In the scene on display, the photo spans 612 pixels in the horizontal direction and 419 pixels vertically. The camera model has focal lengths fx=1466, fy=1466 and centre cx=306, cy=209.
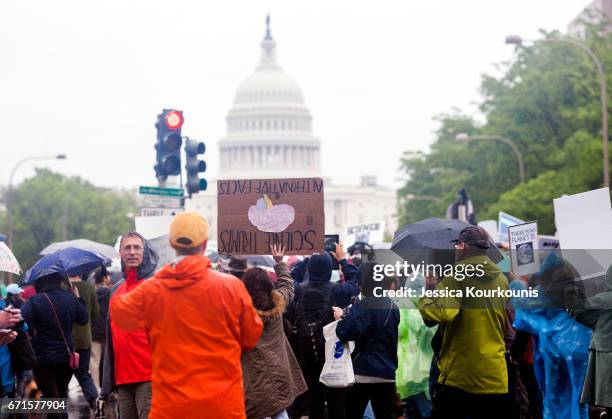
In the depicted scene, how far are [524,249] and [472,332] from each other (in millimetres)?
2385

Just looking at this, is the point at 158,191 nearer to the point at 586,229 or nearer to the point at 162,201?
the point at 162,201

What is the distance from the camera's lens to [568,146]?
38281mm

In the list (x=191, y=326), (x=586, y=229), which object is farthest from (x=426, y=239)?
(x=191, y=326)

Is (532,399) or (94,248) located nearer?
(532,399)

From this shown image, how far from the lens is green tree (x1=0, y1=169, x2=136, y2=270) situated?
74.4m

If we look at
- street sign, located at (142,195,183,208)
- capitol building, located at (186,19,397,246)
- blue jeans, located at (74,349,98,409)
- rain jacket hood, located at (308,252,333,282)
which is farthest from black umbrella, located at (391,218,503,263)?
capitol building, located at (186,19,397,246)

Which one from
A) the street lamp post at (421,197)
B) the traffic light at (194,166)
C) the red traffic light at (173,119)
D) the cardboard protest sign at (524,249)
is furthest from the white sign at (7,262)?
the street lamp post at (421,197)

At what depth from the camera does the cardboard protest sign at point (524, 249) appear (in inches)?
447

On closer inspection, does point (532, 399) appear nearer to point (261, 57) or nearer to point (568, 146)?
point (568, 146)

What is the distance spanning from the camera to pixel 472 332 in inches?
367

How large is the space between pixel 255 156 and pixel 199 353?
146 meters

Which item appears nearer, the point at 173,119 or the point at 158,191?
the point at 158,191

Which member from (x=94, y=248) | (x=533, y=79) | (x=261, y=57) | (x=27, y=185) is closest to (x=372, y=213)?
(x=261, y=57)

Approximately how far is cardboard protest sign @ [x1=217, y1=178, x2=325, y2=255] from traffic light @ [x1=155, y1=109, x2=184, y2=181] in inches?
248
